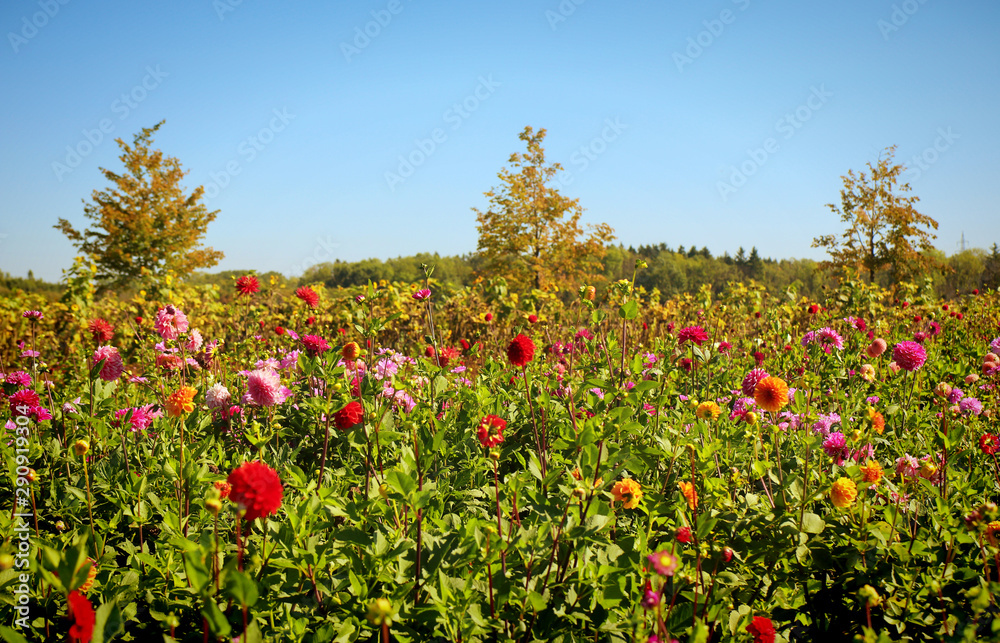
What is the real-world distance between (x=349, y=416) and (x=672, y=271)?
166ft

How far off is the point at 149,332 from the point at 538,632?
5609mm

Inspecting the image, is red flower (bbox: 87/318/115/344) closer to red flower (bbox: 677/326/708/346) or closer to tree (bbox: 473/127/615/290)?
red flower (bbox: 677/326/708/346)

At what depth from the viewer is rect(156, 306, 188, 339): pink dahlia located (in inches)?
105

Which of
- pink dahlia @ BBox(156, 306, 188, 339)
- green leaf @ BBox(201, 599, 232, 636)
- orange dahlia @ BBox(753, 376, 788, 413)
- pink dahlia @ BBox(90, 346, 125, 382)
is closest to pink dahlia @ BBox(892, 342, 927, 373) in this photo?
Answer: orange dahlia @ BBox(753, 376, 788, 413)

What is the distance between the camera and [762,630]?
1208mm

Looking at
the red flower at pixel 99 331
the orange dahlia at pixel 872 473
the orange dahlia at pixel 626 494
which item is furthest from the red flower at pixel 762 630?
the red flower at pixel 99 331

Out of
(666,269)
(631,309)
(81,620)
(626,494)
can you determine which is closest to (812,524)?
(626,494)

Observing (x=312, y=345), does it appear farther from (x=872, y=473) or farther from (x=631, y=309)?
(x=872, y=473)

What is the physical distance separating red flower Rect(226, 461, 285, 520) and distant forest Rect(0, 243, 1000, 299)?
2116 cm

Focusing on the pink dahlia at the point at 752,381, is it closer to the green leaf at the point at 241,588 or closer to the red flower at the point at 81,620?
the green leaf at the point at 241,588

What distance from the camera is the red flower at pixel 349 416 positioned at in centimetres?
168

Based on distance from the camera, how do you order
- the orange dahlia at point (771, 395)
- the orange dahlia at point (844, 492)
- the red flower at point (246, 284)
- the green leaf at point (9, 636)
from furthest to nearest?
the red flower at point (246, 284) → the orange dahlia at point (771, 395) → the orange dahlia at point (844, 492) → the green leaf at point (9, 636)

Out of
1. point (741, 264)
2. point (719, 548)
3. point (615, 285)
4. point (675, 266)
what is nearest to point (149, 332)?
point (615, 285)

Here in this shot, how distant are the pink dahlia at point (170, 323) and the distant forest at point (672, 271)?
19061mm
